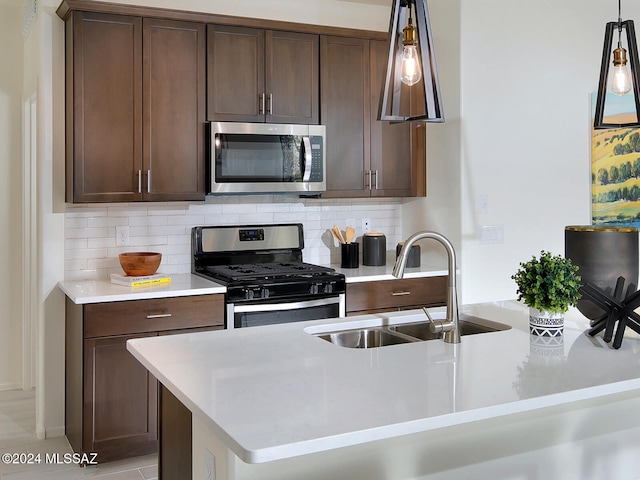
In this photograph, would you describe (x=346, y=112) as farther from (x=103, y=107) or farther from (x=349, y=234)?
(x=103, y=107)

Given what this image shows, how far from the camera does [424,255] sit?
4.74 meters

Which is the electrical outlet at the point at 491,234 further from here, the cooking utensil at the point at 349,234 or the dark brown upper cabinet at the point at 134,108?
the dark brown upper cabinet at the point at 134,108

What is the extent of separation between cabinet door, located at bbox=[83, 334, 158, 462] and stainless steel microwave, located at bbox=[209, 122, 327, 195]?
109 cm

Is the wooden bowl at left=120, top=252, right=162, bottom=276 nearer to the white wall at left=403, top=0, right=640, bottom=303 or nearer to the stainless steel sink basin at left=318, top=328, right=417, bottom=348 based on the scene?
the stainless steel sink basin at left=318, top=328, right=417, bottom=348

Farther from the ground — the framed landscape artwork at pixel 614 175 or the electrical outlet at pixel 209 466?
the framed landscape artwork at pixel 614 175

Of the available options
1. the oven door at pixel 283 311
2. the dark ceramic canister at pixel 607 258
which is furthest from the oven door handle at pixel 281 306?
the dark ceramic canister at pixel 607 258

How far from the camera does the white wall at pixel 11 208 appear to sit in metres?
5.00

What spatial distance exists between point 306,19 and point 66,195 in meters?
1.90

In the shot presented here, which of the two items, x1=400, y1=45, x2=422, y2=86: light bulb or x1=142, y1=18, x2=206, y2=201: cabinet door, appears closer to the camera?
x1=400, y1=45, x2=422, y2=86: light bulb

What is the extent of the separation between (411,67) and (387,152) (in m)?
2.42

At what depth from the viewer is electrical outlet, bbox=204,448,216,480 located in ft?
5.88

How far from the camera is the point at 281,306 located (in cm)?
386

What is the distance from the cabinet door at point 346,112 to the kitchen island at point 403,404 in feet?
6.82

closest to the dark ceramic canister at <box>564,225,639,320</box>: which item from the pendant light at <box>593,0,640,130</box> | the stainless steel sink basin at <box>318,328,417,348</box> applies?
the pendant light at <box>593,0,640,130</box>
